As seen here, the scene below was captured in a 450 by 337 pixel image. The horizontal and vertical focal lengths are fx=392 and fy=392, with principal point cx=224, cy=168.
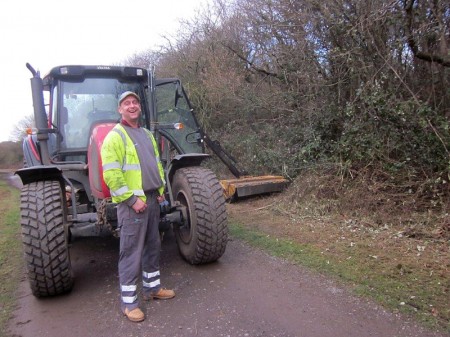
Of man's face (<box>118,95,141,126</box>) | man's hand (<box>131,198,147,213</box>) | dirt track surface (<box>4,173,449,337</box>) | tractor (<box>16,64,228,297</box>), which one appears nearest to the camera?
dirt track surface (<box>4,173,449,337</box>)

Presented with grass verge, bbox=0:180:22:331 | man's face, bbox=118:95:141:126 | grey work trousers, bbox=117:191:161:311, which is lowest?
grass verge, bbox=0:180:22:331

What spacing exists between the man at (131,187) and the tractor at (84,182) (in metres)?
0.43

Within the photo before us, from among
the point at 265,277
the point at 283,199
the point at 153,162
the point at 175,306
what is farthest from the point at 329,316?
the point at 283,199

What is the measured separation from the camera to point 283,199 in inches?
292

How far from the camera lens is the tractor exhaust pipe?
14.0 feet

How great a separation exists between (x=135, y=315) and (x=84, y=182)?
1.87 metres

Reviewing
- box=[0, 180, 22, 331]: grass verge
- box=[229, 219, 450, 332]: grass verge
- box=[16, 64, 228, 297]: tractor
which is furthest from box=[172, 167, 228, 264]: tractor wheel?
box=[0, 180, 22, 331]: grass verge

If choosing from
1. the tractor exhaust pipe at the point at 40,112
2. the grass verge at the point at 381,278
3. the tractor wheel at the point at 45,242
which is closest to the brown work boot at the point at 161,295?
the tractor wheel at the point at 45,242

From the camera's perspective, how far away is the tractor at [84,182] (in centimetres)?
365

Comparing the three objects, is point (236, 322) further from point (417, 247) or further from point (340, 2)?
point (340, 2)

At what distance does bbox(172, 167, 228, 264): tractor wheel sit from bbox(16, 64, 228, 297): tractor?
0.01 m

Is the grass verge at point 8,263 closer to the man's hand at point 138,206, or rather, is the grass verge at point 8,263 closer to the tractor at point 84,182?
the tractor at point 84,182

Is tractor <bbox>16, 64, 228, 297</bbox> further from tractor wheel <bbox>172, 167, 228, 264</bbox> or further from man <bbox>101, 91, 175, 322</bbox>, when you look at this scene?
man <bbox>101, 91, 175, 322</bbox>

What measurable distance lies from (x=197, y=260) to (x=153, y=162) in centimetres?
139
